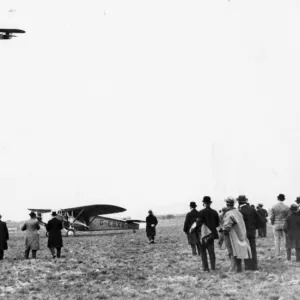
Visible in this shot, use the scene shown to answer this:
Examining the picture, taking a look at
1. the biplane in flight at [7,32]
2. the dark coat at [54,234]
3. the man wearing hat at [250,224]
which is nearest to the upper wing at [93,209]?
the biplane in flight at [7,32]

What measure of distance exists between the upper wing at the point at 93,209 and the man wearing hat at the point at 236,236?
28.2 m

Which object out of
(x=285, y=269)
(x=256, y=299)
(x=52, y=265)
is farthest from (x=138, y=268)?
(x=256, y=299)

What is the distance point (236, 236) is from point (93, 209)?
29.3 meters

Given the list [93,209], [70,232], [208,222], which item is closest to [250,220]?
[208,222]

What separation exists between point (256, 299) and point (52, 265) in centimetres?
835

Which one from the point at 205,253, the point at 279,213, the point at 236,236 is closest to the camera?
the point at 236,236

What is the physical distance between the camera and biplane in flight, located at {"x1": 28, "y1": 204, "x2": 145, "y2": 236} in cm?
4003

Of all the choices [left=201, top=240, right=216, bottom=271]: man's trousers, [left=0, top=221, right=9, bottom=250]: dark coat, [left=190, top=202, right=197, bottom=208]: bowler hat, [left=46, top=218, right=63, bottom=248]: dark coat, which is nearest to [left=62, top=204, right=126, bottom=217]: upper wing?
[left=46, top=218, right=63, bottom=248]: dark coat

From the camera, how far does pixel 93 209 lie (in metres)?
41.0

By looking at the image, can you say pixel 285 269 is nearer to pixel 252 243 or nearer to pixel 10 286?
pixel 252 243

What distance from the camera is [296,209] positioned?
578 inches

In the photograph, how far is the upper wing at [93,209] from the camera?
133 ft

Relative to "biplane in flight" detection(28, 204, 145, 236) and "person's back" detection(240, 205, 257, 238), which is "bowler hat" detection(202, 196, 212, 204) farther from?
"biplane in flight" detection(28, 204, 145, 236)

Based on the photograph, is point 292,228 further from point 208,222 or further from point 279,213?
point 208,222
